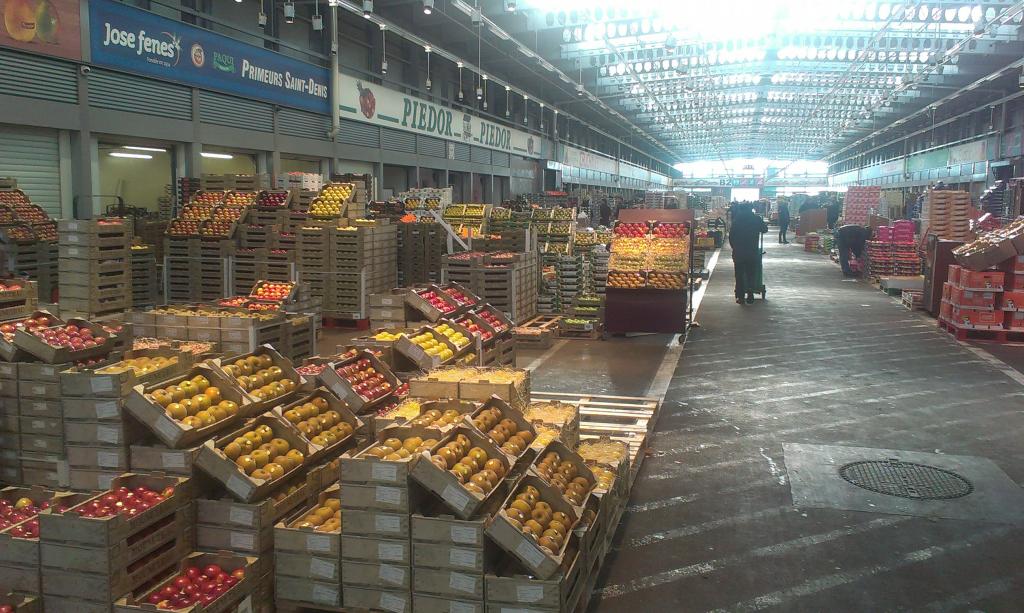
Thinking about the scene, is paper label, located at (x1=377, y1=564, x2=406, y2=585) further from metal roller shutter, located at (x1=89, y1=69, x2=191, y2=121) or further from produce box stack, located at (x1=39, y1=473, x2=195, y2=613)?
metal roller shutter, located at (x1=89, y1=69, x2=191, y2=121)

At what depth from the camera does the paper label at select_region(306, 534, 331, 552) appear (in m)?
3.94

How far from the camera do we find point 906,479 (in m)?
6.09

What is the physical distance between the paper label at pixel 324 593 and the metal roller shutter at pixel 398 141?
18958 millimetres

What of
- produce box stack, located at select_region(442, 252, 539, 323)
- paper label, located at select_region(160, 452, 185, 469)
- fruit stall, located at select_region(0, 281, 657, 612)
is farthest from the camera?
produce box stack, located at select_region(442, 252, 539, 323)

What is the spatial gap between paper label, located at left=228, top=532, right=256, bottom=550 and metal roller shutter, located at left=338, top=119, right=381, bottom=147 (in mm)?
16809

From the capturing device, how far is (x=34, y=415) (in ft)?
18.0

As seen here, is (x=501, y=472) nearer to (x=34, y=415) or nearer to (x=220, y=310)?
(x=34, y=415)

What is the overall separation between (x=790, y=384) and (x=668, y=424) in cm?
249

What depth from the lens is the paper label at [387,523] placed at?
3.85 meters

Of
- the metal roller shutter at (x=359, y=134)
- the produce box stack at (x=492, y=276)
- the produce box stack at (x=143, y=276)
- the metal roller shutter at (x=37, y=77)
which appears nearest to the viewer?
the metal roller shutter at (x=37, y=77)

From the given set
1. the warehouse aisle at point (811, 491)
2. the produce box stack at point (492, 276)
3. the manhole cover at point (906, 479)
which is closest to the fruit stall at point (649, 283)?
the warehouse aisle at point (811, 491)

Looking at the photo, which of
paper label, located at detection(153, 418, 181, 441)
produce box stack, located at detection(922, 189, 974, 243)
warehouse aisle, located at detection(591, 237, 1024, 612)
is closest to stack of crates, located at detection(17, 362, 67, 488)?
paper label, located at detection(153, 418, 181, 441)

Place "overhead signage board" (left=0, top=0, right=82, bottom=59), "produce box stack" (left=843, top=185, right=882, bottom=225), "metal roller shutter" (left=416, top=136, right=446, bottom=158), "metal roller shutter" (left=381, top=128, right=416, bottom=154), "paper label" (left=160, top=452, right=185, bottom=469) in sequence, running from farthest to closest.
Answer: "produce box stack" (left=843, top=185, right=882, bottom=225) → "metal roller shutter" (left=416, top=136, right=446, bottom=158) → "metal roller shutter" (left=381, top=128, right=416, bottom=154) → "overhead signage board" (left=0, top=0, right=82, bottom=59) → "paper label" (left=160, top=452, right=185, bottom=469)

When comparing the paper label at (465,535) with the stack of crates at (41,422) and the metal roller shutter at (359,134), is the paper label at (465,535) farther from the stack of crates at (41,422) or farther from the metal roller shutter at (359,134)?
the metal roller shutter at (359,134)
